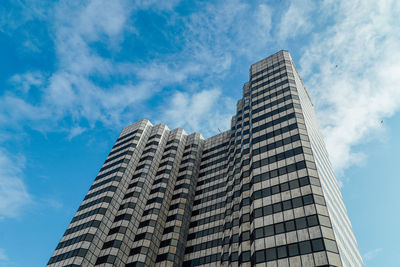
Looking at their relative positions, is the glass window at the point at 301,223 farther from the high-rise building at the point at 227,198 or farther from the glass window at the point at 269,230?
the glass window at the point at 269,230

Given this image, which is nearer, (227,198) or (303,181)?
(303,181)

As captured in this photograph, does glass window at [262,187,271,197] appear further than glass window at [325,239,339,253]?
Yes

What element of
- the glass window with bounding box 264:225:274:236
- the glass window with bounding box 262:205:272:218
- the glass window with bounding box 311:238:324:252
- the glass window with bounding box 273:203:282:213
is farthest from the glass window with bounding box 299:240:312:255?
the glass window with bounding box 262:205:272:218

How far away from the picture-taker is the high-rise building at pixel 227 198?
45000 mm

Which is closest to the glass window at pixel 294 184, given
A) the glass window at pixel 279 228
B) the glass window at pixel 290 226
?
the glass window at pixel 290 226

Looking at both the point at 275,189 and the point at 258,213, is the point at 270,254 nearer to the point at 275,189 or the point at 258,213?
the point at 258,213

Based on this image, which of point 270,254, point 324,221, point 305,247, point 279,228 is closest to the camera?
point 305,247

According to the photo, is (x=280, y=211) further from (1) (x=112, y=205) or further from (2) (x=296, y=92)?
(1) (x=112, y=205)

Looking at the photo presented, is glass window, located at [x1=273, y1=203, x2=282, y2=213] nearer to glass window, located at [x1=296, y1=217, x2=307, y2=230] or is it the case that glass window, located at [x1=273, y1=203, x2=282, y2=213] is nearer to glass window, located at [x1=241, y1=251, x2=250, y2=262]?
glass window, located at [x1=296, y1=217, x2=307, y2=230]

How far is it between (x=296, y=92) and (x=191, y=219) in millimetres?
39467

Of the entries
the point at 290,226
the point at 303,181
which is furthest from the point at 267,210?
the point at 303,181

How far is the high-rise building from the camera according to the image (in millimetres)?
45000

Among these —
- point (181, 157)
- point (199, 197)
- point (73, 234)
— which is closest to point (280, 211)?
point (199, 197)

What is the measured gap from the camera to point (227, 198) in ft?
239
